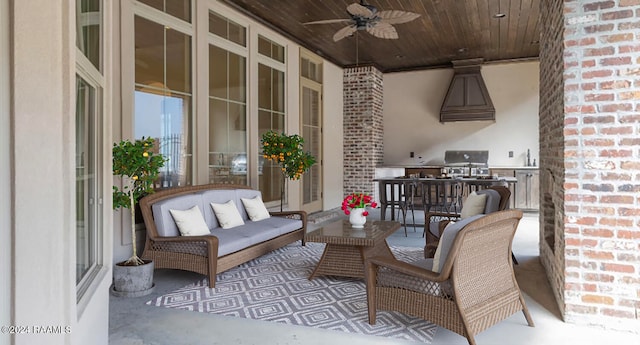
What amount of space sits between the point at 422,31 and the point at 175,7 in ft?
13.8

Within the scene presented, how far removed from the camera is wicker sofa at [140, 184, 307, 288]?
382 cm

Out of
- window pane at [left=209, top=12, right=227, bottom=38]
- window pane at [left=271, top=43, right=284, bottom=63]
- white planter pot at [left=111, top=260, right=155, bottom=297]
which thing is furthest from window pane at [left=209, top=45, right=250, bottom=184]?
white planter pot at [left=111, top=260, right=155, bottom=297]

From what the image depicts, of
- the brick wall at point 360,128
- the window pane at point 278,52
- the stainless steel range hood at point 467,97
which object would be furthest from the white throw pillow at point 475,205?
the stainless steel range hood at point 467,97

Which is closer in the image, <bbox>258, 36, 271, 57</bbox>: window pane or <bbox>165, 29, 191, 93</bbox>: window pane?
<bbox>165, 29, 191, 93</bbox>: window pane

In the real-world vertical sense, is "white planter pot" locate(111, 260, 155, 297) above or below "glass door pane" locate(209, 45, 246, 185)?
below

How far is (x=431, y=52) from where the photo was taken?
29.0 feet

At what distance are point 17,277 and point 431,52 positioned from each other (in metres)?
8.65

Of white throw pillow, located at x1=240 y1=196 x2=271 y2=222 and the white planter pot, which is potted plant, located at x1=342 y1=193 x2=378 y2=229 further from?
the white planter pot

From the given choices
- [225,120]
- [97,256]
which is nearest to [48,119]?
[97,256]

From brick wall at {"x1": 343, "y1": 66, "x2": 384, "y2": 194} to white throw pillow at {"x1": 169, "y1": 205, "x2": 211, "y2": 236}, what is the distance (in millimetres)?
6046

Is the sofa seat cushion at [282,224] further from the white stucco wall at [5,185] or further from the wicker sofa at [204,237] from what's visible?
the white stucco wall at [5,185]

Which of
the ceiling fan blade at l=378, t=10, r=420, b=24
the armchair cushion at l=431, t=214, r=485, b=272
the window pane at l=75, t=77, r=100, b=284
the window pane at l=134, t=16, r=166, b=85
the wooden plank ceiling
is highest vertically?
the wooden plank ceiling

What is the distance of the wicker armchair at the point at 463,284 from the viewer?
95.1 inches

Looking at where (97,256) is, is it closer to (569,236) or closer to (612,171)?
(569,236)
